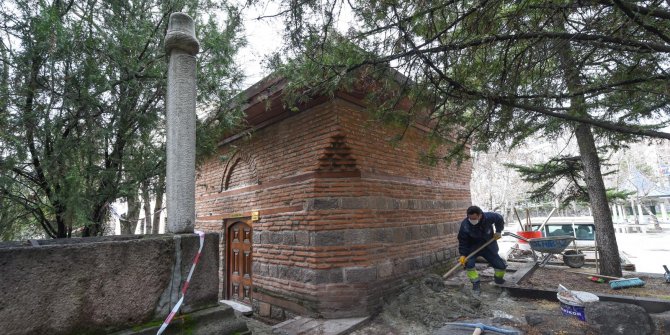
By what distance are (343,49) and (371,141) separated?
8.11 feet

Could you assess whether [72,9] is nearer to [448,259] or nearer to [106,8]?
[106,8]

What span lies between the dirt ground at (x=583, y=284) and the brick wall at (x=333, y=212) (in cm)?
192

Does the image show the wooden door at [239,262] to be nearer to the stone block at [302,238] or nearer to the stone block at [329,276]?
the stone block at [302,238]

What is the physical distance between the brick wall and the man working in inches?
29.5

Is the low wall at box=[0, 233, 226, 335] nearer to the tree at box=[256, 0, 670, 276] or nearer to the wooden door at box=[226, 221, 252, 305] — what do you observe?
the tree at box=[256, 0, 670, 276]

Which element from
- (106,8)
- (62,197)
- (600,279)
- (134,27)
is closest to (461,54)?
(134,27)

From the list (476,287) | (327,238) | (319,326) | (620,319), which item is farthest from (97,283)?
(476,287)

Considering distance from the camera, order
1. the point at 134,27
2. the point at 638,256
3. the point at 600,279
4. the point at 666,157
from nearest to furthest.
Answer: the point at 134,27 < the point at 600,279 < the point at 638,256 < the point at 666,157

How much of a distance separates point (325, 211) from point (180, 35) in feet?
10.7

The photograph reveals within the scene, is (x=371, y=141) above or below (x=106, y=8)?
below

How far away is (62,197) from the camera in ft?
11.4

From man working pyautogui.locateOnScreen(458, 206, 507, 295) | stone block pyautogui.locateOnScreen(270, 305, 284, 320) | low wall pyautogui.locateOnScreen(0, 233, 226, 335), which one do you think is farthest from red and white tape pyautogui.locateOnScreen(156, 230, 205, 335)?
man working pyautogui.locateOnScreen(458, 206, 507, 295)

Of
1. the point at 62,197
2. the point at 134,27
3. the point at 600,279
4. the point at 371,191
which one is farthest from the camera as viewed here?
the point at 600,279

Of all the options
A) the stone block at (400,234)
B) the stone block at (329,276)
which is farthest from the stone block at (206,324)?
the stone block at (400,234)
